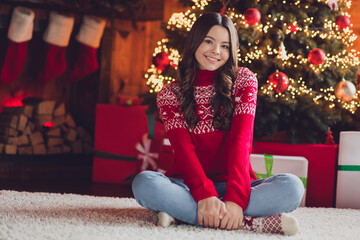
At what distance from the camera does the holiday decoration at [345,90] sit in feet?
7.68

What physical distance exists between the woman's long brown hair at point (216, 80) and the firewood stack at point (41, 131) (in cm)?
186

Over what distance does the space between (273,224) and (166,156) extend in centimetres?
118

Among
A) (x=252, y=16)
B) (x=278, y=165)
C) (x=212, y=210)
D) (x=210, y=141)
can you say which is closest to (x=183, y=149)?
(x=210, y=141)

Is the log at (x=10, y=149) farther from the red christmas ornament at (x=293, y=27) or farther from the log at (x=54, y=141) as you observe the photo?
the red christmas ornament at (x=293, y=27)

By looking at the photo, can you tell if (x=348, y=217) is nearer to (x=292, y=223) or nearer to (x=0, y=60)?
(x=292, y=223)

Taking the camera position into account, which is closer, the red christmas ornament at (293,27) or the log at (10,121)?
the red christmas ornament at (293,27)

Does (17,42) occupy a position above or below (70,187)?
above

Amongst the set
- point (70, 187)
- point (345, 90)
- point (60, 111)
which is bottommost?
point (70, 187)

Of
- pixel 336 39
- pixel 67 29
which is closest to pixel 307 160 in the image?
pixel 336 39

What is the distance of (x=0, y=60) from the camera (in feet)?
11.0

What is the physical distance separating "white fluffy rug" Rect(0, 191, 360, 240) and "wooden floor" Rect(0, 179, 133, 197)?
322 mm

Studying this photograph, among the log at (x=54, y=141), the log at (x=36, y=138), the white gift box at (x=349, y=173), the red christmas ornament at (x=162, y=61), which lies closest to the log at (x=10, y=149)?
the log at (x=36, y=138)

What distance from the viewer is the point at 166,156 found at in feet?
8.63

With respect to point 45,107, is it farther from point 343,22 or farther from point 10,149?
point 343,22
